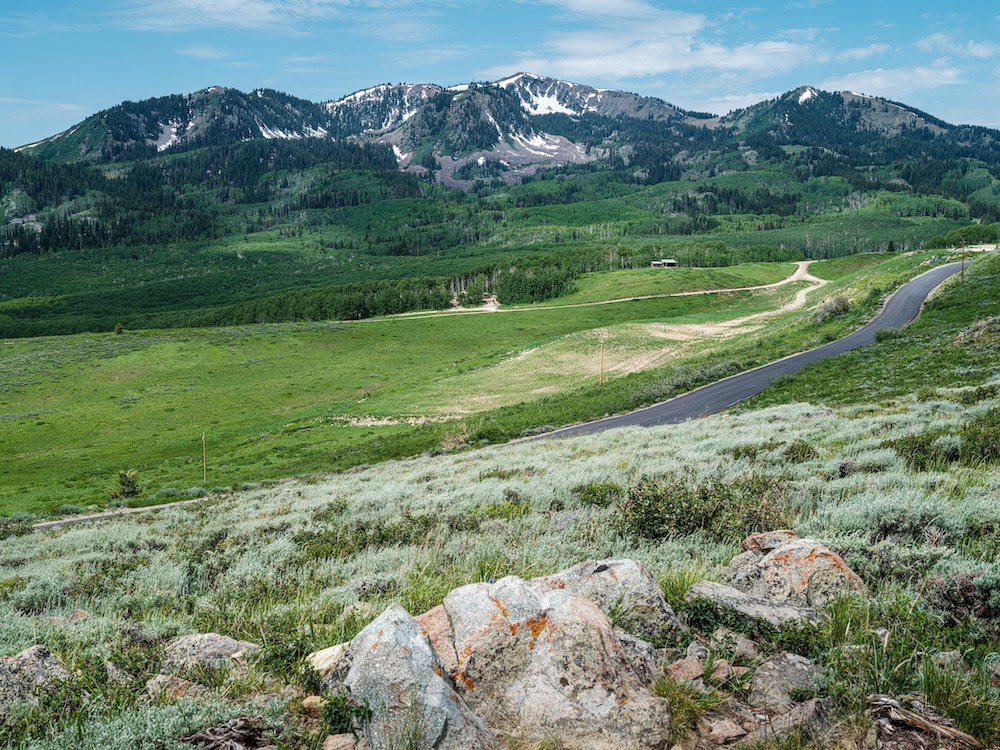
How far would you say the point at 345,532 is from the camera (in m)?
13.6

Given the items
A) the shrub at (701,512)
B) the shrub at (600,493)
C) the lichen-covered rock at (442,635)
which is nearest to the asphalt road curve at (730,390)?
the shrub at (600,493)

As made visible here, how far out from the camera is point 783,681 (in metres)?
5.30

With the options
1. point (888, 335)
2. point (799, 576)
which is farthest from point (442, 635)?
point (888, 335)

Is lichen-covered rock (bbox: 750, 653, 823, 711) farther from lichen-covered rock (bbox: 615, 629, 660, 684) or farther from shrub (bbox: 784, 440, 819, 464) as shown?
shrub (bbox: 784, 440, 819, 464)

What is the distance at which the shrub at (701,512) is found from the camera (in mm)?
10164

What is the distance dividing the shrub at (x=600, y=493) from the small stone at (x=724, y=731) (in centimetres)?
830

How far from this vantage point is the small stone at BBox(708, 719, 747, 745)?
4.78 metres

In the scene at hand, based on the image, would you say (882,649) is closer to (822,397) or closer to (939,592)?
(939,592)

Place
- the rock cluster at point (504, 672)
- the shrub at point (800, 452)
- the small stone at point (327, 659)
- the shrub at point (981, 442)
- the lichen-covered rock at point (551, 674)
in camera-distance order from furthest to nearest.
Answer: the shrub at point (800, 452) → the shrub at point (981, 442) → the small stone at point (327, 659) → the lichen-covered rock at point (551, 674) → the rock cluster at point (504, 672)

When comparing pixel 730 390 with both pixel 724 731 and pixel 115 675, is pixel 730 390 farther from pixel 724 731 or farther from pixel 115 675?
pixel 115 675

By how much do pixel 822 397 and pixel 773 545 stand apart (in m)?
30.7

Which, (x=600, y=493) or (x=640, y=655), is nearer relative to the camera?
(x=640, y=655)

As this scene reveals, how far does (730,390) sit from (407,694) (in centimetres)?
4577

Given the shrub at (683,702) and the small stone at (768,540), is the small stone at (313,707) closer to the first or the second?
the shrub at (683,702)
